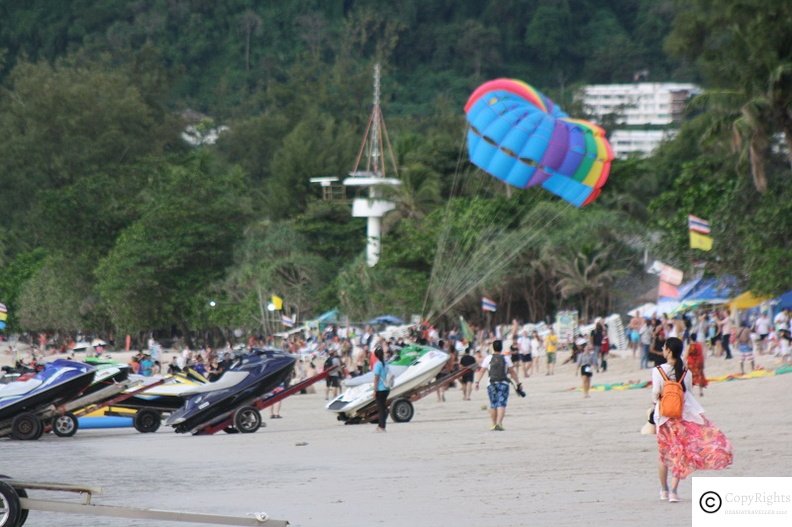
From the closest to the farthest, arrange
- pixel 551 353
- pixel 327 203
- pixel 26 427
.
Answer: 1. pixel 26 427
2. pixel 551 353
3. pixel 327 203

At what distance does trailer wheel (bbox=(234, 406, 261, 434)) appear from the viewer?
21.0 m

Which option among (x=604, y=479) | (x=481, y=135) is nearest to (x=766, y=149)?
(x=481, y=135)

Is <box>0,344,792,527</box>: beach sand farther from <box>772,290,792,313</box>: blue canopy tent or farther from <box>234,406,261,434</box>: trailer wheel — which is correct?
<box>772,290,792,313</box>: blue canopy tent

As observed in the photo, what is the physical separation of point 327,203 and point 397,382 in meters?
44.5

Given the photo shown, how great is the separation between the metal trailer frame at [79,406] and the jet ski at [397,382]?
9.23 ft

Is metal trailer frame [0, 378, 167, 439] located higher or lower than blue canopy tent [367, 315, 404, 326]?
lower

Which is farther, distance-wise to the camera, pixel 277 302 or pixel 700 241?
pixel 277 302

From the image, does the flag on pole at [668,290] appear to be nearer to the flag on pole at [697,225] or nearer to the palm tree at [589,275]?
the flag on pole at [697,225]

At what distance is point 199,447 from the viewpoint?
18.8 metres

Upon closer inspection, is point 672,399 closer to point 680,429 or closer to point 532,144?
point 680,429

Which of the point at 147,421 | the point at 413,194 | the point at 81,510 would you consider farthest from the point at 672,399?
the point at 413,194

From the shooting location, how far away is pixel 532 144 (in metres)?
41.1

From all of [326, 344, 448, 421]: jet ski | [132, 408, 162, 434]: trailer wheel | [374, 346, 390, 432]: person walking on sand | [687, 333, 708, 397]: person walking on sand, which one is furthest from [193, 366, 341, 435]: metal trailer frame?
[687, 333, 708, 397]: person walking on sand

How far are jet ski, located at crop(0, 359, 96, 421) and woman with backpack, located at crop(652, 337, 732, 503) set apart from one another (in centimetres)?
1108
